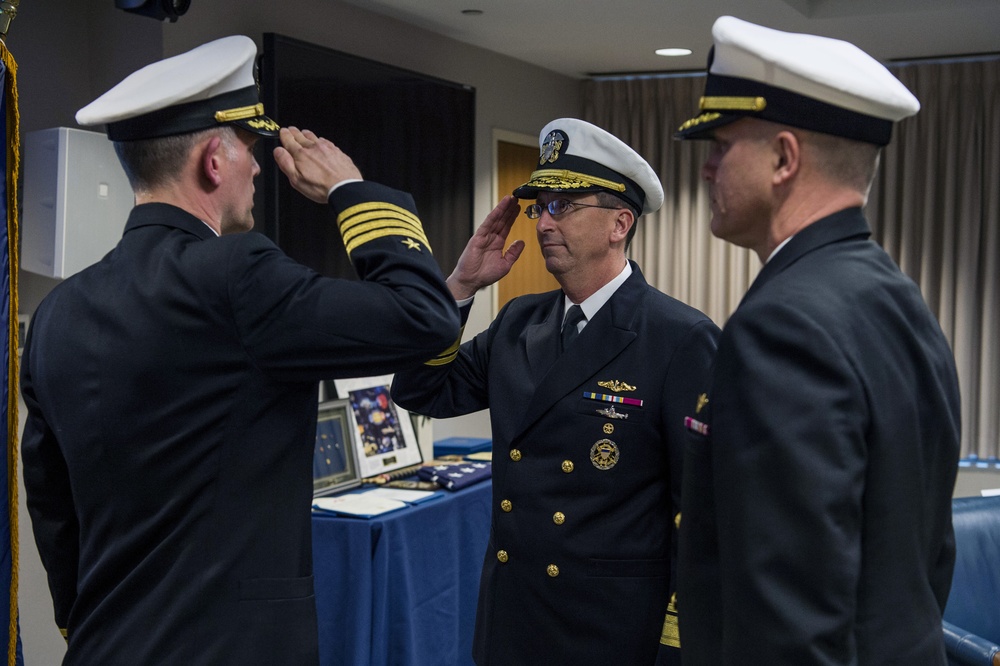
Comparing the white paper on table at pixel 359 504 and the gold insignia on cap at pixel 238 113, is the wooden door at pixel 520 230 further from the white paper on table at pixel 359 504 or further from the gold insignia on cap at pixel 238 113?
the gold insignia on cap at pixel 238 113

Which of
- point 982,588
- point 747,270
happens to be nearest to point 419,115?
point 747,270

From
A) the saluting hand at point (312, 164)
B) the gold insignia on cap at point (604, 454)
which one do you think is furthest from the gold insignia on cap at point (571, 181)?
the saluting hand at point (312, 164)

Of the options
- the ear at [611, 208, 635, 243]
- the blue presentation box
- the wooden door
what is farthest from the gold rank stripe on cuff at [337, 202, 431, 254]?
the wooden door

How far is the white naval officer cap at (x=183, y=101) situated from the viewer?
4.35ft

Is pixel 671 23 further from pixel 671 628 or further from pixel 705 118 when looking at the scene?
pixel 705 118

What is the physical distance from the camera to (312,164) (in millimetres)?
1416

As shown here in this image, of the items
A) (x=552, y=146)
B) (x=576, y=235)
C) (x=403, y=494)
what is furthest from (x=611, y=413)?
(x=403, y=494)

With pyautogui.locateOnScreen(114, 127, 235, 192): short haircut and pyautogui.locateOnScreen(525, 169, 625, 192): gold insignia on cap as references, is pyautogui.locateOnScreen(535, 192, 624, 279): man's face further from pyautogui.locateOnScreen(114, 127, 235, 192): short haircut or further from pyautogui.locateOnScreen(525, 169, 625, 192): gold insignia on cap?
pyautogui.locateOnScreen(114, 127, 235, 192): short haircut

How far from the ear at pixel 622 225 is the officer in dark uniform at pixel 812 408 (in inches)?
29.3

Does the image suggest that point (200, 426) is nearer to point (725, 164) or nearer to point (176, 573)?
point (176, 573)

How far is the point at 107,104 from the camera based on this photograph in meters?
1.34

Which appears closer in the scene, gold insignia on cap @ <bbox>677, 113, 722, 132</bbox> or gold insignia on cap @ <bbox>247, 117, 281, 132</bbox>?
gold insignia on cap @ <bbox>677, 113, 722, 132</bbox>

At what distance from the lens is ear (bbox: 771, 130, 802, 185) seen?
1.15m

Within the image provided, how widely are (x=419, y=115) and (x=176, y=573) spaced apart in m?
3.35
